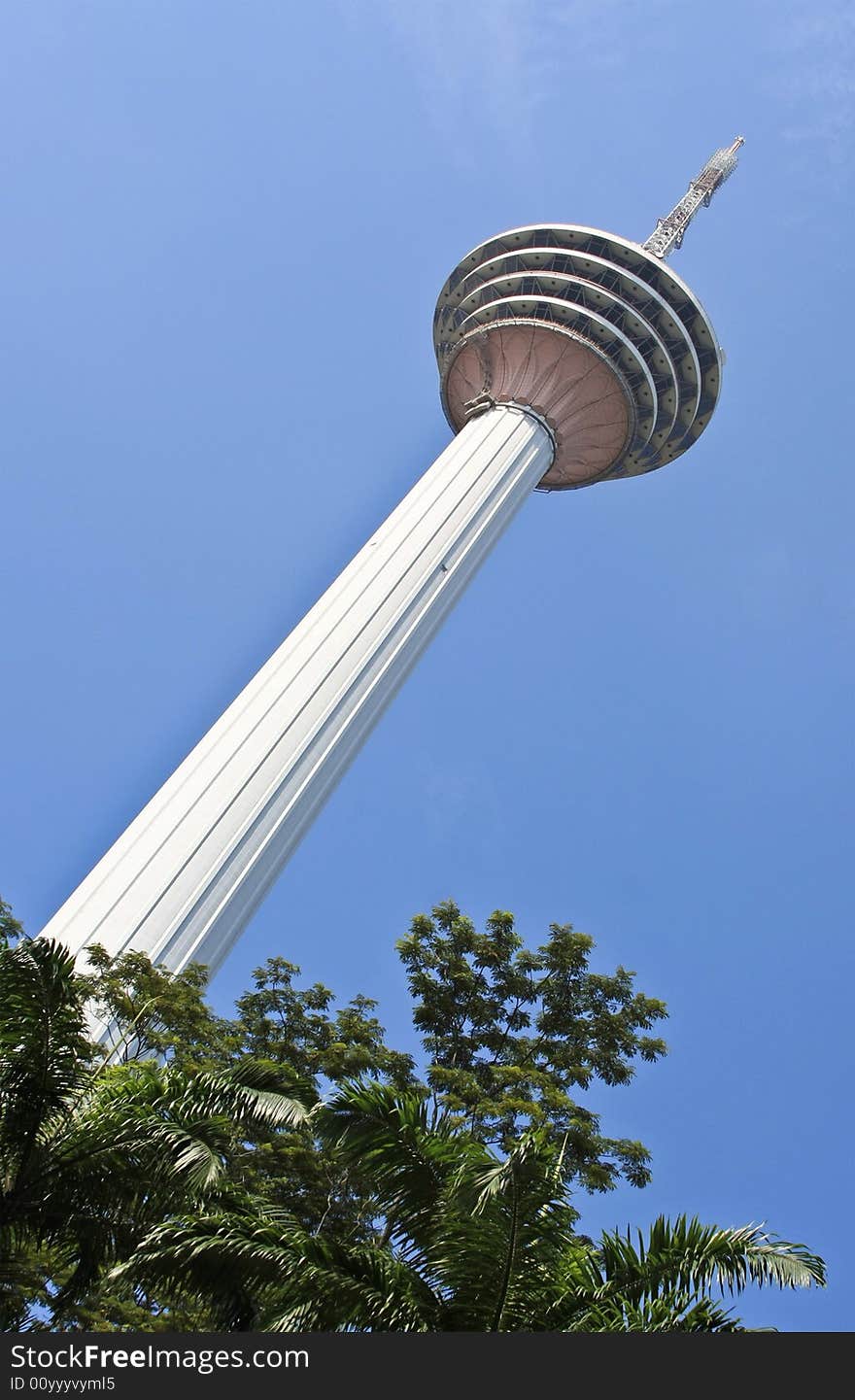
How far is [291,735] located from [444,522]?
34.6 feet

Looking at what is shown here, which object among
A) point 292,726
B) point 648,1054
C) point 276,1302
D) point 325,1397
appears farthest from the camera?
point 292,726

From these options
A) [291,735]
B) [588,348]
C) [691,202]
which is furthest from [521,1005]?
[691,202]

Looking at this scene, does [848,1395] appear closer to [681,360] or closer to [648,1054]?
[648,1054]

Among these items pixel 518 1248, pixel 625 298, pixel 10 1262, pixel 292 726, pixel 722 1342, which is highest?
pixel 625 298

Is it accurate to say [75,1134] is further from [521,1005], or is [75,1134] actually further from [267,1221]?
[521,1005]

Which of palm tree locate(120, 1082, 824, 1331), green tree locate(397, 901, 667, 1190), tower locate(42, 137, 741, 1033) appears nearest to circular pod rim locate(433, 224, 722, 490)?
tower locate(42, 137, 741, 1033)

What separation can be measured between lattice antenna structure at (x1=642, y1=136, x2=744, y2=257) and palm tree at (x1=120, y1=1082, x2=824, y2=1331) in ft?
146

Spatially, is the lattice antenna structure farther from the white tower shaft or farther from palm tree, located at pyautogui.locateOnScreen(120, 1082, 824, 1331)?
palm tree, located at pyautogui.locateOnScreen(120, 1082, 824, 1331)

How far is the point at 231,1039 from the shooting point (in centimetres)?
1845

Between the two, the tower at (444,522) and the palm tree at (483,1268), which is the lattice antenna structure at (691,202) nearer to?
the tower at (444,522)

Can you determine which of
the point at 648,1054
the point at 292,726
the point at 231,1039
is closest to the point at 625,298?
the point at 292,726

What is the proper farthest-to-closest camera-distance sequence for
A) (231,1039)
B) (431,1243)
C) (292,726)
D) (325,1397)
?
(292,726) < (231,1039) < (431,1243) < (325,1397)

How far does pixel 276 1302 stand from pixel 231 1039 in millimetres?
8040

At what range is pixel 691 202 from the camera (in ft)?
171
